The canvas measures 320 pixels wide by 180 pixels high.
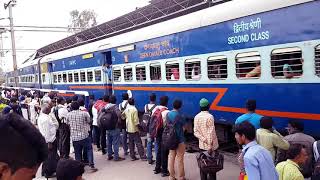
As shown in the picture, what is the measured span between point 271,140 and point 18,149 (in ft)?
12.9

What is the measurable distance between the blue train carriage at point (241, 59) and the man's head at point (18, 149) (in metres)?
5.14

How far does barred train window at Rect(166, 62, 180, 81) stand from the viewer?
911 cm

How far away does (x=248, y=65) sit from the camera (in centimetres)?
696

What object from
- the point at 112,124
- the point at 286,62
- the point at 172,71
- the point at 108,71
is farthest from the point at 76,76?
the point at 286,62

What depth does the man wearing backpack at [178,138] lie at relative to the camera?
6.14 meters

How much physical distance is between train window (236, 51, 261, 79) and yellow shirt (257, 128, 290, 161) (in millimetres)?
2114

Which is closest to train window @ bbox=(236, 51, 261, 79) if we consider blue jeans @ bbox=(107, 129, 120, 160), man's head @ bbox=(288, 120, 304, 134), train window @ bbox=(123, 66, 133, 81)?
man's head @ bbox=(288, 120, 304, 134)

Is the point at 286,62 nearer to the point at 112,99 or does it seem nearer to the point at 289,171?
the point at 289,171

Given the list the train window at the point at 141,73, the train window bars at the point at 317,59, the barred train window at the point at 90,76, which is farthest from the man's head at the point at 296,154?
the barred train window at the point at 90,76

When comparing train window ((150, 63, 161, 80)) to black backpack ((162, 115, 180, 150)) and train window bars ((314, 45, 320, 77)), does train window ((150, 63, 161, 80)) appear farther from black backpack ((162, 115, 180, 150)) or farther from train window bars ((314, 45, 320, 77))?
train window bars ((314, 45, 320, 77))

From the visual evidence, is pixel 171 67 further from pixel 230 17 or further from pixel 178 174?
pixel 178 174

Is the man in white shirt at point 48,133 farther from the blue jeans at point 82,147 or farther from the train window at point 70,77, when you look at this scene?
the train window at point 70,77

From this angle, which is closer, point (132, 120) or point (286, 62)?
point (286, 62)

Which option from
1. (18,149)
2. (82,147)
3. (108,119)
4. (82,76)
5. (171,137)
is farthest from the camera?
(82,76)
